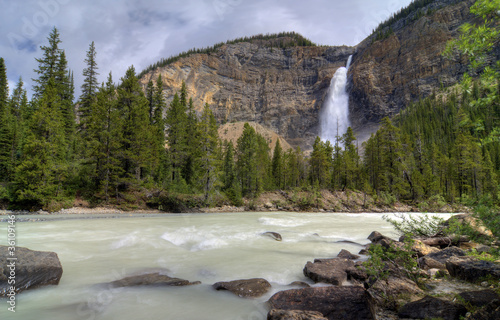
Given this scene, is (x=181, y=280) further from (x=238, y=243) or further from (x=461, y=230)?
(x=461, y=230)

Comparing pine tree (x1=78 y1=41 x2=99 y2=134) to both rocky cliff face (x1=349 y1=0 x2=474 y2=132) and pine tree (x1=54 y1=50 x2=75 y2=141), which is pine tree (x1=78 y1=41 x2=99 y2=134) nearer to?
pine tree (x1=54 y1=50 x2=75 y2=141)

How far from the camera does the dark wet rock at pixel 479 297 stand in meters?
3.47

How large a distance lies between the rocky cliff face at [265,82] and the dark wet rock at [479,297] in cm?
13718

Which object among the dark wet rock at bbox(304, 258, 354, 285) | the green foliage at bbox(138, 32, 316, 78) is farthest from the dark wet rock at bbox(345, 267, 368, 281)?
the green foliage at bbox(138, 32, 316, 78)

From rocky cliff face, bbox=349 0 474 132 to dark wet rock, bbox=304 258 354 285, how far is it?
12746 cm

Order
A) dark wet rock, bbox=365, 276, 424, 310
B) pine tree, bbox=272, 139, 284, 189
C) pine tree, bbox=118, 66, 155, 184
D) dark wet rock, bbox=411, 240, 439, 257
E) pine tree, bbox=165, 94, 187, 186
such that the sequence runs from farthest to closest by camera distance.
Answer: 1. pine tree, bbox=272, 139, 284, 189
2. pine tree, bbox=165, 94, 187, 186
3. pine tree, bbox=118, 66, 155, 184
4. dark wet rock, bbox=411, 240, 439, 257
5. dark wet rock, bbox=365, 276, 424, 310

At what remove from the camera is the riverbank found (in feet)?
72.8

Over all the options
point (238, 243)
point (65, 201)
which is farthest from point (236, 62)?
point (238, 243)

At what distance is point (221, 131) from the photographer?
128 metres

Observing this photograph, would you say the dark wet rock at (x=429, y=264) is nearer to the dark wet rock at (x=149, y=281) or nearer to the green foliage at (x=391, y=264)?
the green foliage at (x=391, y=264)

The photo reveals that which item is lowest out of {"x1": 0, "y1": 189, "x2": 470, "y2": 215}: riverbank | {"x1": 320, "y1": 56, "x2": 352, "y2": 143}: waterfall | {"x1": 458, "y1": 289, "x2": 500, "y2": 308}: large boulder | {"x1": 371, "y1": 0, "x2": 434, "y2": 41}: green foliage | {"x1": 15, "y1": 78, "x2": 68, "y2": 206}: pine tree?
{"x1": 0, "y1": 189, "x2": 470, "y2": 215}: riverbank

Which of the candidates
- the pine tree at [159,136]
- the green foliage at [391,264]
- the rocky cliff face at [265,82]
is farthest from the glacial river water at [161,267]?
the rocky cliff face at [265,82]

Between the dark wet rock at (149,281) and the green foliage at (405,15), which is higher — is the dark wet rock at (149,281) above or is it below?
below

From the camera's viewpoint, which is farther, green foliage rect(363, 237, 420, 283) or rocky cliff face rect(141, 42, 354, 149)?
rocky cliff face rect(141, 42, 354, 149)
